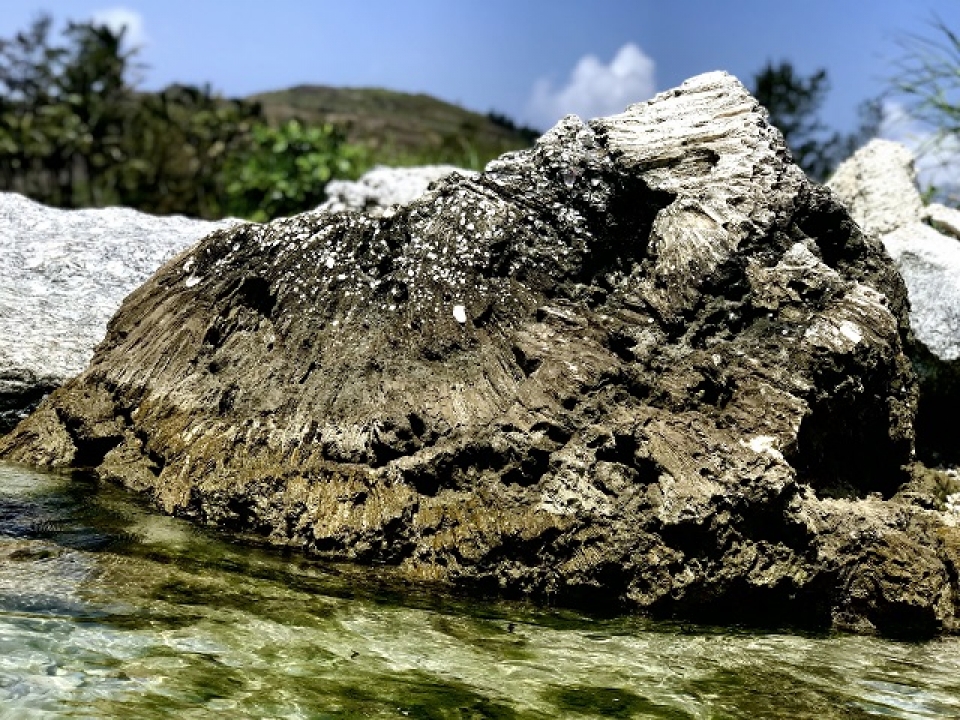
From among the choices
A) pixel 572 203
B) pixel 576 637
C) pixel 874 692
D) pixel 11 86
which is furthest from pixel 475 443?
pixel 11 86

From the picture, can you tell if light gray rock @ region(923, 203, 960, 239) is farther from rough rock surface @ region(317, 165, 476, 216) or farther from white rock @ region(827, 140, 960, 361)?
rough rock surface @ region(317, 165, 476, 216)

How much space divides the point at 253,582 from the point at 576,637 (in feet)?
4.97

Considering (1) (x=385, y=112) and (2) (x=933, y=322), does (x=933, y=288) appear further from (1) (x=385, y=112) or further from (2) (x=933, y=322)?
(1) (x=385, y=112)

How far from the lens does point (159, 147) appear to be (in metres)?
26.0

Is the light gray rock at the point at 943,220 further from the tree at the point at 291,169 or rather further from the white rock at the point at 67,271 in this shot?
the tree at the point at 291,169

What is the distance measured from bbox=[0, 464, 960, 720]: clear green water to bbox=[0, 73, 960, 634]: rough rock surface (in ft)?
1.06

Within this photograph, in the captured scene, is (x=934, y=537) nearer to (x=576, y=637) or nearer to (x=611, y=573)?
(x=611, y=573)

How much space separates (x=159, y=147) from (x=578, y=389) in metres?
23.0

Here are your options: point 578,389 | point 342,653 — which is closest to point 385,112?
point 578,389

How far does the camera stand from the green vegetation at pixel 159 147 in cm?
2034

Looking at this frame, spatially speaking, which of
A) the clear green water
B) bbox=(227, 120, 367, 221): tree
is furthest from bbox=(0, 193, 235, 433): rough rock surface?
bbox=(227, 120, 367, 221): tree

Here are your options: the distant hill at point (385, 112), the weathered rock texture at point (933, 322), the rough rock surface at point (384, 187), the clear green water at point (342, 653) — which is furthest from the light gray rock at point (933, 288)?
the distant hill at point (385, 112)

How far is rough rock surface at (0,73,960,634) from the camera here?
505 cm

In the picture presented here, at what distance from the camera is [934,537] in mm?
5328
